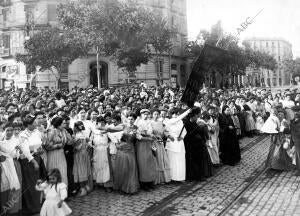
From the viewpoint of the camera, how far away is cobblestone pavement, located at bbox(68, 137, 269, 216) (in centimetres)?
697

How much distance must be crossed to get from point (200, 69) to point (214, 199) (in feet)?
8.75

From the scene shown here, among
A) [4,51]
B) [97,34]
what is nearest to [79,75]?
[4,51]

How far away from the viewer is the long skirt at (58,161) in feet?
24.3

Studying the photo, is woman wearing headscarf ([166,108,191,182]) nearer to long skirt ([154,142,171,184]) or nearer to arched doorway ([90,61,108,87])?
long skirt ([154,142,171,184])

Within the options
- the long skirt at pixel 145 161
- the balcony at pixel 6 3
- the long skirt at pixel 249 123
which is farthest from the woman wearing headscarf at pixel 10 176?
the balcony at pixel 6 3

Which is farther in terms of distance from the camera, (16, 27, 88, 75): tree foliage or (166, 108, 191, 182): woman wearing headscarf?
(16, 27, 88, 75): tree foliage

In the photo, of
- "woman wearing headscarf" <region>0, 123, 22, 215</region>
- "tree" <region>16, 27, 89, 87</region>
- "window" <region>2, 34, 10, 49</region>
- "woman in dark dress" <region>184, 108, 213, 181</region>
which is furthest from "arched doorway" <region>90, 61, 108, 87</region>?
"woman wearing headscarf" <region>0, 123, 22, 215</region>

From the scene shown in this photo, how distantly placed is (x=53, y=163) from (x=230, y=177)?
4494 mm

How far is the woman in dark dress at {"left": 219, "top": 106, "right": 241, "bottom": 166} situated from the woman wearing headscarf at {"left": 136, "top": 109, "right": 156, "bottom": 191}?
3.19 m

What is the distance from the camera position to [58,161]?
746cm

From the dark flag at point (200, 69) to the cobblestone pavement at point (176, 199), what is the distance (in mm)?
1977

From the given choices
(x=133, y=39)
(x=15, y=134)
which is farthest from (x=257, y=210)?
(x=133, y=39)

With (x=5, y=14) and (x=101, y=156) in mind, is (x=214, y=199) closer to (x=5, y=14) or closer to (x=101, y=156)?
(x=101, y=156)

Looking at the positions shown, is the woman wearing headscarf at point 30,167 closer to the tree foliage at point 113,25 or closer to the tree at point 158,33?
the tree foliage at point 113,25
